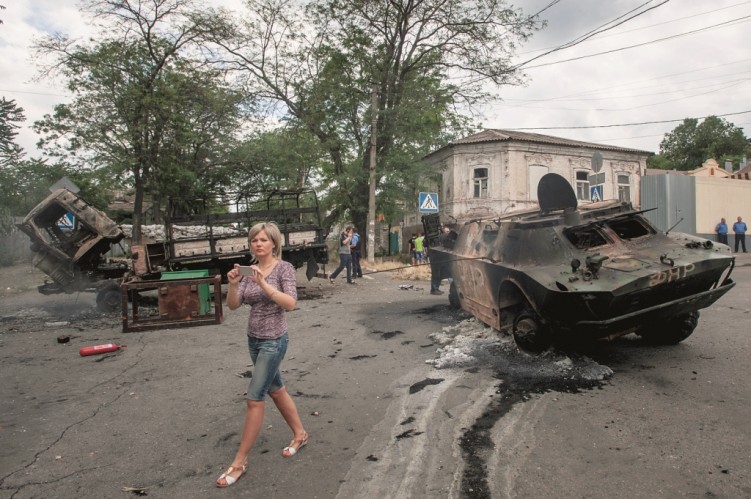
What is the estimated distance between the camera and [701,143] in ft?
183

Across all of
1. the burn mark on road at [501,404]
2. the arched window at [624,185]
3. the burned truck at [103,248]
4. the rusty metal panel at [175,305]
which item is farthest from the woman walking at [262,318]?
the arched window at [624,185]

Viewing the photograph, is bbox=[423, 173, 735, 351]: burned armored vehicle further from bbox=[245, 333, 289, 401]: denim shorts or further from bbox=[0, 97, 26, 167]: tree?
bbox=[0, 97, 26, 167]: tree

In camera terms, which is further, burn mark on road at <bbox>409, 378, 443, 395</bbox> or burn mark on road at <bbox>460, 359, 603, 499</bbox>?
burn mark on road at <bbox>409, 378, 443, 395</bbox>

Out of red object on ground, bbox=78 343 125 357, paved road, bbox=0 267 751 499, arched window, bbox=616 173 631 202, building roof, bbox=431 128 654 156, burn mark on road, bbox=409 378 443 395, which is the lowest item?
burn mark on road, bbox=409 378 443 395

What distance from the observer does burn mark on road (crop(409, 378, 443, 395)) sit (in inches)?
188

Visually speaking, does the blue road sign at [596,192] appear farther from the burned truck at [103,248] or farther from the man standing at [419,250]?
the man standing at [419,250]

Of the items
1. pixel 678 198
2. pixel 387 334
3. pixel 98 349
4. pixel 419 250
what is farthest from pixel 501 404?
pixel 678 198

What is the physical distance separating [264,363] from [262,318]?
295mm

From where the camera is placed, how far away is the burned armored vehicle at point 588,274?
186 inches

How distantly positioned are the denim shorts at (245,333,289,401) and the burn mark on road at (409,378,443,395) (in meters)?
1.91

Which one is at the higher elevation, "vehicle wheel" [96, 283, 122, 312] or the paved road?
"vehicle wheel" [96, 283, 122, 312]

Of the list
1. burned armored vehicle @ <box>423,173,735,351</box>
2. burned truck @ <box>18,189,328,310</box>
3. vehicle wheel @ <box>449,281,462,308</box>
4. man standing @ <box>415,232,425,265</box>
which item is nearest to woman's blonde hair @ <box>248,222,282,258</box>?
burned armored vehicle @ <box>423,173,735,351</box>

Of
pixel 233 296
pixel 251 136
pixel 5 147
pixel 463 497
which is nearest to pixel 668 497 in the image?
pixel 463 497

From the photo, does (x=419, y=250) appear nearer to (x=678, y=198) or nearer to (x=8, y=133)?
(x=678, y=198)
